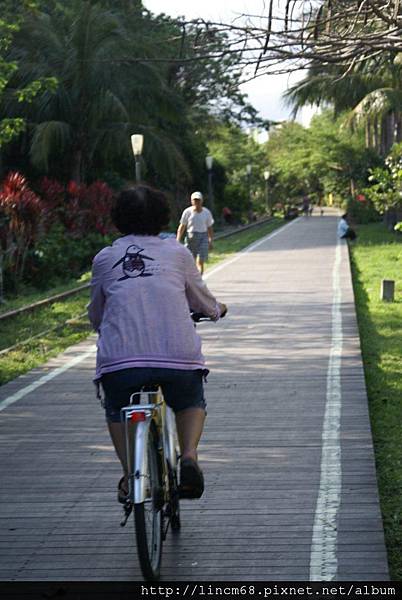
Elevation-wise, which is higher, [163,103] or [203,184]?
[163,103]

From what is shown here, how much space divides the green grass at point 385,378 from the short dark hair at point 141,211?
1998 millimetres

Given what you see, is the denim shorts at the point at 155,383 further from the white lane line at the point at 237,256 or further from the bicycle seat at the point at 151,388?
the white lane line at the point at 237,256

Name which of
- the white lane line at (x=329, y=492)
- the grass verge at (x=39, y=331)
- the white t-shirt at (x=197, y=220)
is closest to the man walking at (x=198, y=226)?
the white t-shirt at (x=197, y=220)

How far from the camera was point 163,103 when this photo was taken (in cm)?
4050

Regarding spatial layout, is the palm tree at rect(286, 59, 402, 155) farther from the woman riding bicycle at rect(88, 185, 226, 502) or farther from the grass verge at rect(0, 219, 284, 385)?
the woman riding bicycle at rect(88, 185, 226, 502)

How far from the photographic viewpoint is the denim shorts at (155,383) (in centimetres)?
554

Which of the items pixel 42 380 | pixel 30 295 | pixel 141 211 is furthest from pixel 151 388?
pixel 30 295

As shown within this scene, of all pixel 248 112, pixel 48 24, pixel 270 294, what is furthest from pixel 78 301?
pixel 248 112

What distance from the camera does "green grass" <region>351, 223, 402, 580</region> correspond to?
22.9ft

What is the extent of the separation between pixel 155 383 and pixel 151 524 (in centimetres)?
62

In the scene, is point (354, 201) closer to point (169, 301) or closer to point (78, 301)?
point (78, 301)

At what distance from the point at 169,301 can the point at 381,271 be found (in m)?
20.1

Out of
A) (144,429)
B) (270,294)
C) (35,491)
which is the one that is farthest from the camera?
(270,294)

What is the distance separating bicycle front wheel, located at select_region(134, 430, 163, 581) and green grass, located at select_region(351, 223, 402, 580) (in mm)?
1166
